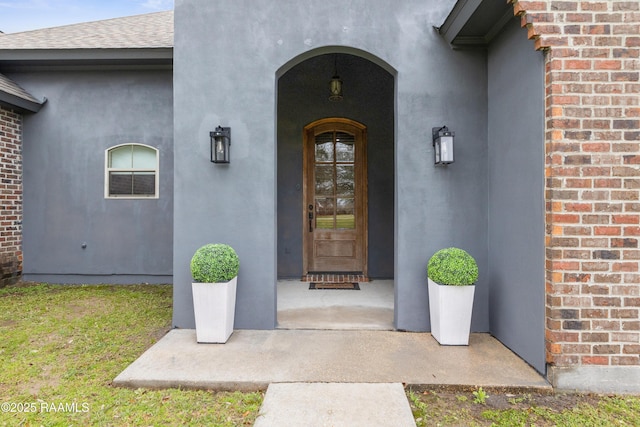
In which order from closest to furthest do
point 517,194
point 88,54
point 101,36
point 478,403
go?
point 478,403 → point 517,194 → point 88,54 → point 101,36

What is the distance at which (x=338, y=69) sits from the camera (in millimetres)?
5359

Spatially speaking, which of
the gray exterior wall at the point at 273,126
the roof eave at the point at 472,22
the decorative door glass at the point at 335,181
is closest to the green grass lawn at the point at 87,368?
the gray exterior wall at the point at 273,126

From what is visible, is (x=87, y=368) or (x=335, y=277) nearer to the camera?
(x=87, y=368)

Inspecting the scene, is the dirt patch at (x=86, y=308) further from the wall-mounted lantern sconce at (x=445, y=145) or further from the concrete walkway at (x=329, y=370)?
the wall-mounted lantern sconce at (x=445, y=145)

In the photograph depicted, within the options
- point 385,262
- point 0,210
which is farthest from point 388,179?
point 0,210

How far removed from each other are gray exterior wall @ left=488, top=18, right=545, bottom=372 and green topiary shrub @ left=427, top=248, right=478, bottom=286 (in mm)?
332

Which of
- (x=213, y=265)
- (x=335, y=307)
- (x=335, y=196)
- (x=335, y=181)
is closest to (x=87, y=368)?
(x=213, y=265)

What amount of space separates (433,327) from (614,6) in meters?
2.75

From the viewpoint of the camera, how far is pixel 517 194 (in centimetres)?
Result: 274

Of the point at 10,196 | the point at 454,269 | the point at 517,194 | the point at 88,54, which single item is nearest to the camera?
the point at 517,194

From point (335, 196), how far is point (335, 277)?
4.26 feet

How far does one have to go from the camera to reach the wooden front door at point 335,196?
18.0 ft

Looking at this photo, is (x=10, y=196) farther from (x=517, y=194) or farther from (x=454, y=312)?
(x=517, y=194)

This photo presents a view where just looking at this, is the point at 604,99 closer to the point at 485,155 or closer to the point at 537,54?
the point at 537,54
